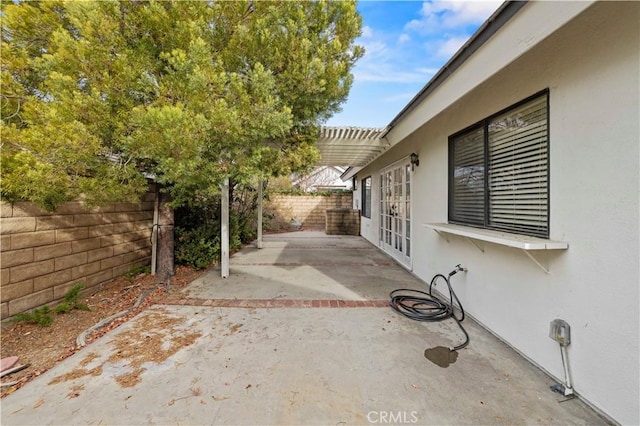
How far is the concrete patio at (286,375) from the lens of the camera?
209 centimetres

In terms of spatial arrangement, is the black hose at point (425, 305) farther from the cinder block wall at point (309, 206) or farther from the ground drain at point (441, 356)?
the cinder block wall at point (309, 206)

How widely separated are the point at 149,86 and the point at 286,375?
13.2 ft

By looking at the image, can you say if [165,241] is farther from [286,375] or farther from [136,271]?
[286,375]

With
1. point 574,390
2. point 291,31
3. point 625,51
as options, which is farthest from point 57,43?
point 574,390

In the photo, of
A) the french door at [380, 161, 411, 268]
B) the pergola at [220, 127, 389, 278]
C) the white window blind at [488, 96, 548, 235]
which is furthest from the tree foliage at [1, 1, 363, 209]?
the french door at [380, 161, 411, 268]

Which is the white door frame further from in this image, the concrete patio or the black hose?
the concrete patio

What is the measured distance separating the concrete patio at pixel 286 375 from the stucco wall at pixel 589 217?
0.33 m

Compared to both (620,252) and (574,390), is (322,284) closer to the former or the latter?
(574,390)

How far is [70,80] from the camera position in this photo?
10.7 feet

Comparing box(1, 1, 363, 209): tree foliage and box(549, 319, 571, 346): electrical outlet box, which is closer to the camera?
box(549, 319, 571, 346): electrical outlet box

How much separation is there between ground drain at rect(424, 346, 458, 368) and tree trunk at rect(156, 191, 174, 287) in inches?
187

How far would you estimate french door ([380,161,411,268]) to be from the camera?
6.73m

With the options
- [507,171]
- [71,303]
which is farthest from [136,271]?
[507,171]

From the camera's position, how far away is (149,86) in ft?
12.5
